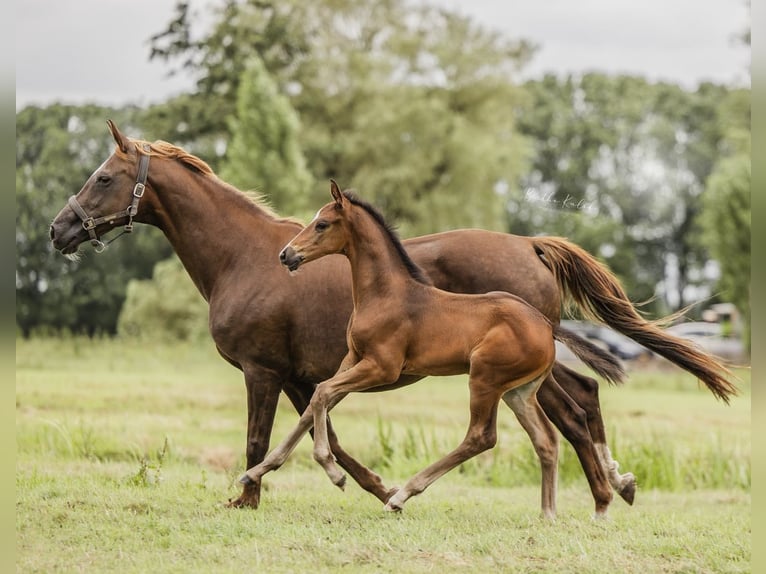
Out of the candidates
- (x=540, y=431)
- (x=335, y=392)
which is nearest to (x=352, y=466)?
(x=335, y=392)

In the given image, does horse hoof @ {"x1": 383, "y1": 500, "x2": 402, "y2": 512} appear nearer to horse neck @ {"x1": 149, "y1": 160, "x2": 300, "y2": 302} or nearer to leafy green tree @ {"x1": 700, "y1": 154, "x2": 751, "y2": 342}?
horse neck @ {"x1": 149, "y1": 160, "x2": 300, "y2": 302}

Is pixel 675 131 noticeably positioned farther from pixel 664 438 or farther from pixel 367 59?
pixel 664 438

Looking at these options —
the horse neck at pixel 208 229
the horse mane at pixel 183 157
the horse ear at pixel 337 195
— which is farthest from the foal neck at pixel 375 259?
the horse mane at pixel 183 157

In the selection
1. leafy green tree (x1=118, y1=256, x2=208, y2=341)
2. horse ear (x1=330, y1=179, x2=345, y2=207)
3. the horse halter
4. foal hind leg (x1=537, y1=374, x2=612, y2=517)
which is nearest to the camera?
horse ear (x1=330, y1=179, x2=345, y2=207)

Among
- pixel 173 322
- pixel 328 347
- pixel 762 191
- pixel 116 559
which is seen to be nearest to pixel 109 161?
pixel 328 347

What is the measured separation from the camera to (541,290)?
26.0 ft

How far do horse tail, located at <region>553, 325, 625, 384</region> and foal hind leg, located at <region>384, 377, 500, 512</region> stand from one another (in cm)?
102

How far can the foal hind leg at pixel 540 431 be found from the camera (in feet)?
24.1

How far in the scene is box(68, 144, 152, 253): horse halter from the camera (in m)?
7.72

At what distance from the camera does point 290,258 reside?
689 centimetres

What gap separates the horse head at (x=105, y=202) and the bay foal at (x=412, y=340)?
5.28 feet

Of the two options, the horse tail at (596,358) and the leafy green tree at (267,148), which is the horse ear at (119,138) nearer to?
the horse tail at (596,358)
